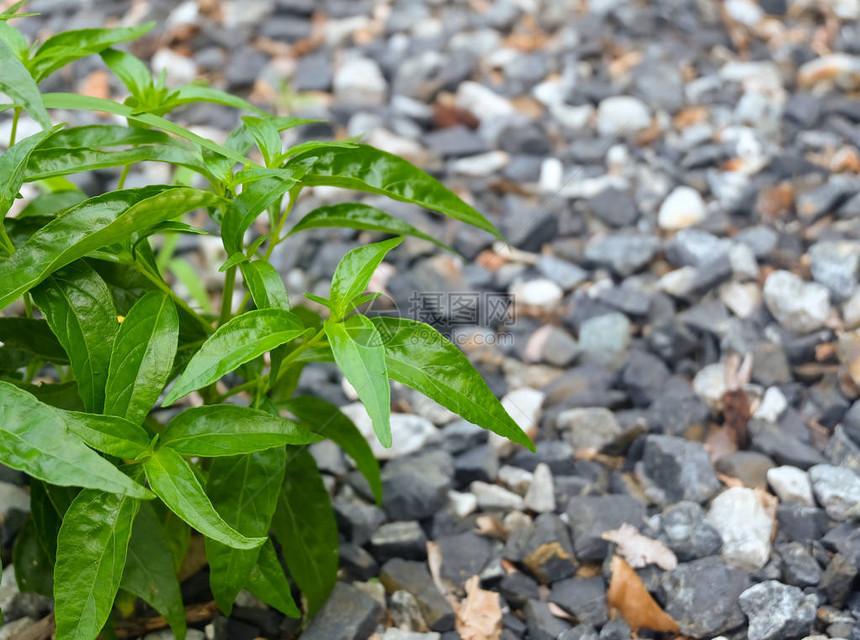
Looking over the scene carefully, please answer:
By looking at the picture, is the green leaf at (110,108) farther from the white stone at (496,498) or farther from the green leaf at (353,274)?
the white stone at (496,498)

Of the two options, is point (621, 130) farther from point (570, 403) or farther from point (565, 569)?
point (565, 569)

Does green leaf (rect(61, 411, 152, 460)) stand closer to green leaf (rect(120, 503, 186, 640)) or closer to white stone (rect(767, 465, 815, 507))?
green leaf (rect(120, 503, 186, 640))

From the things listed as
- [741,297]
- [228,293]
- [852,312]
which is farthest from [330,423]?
[852,312]

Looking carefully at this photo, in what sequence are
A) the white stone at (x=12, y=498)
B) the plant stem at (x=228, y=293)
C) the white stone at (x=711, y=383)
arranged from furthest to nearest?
the white stone at (x=711, y=383) < the white stone at (x=12, y=498) < the plant stem at (x=228, y=293)

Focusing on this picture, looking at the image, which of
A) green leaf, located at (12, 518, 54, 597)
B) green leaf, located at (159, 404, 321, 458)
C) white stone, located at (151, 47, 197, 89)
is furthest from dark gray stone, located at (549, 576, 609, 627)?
white stone, located at (151, 47, 197, 89)

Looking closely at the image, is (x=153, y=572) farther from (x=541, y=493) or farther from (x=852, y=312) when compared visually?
(x=852, y=312)

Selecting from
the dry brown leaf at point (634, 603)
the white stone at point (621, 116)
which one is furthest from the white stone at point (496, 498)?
the white stone at point (621, 116)
